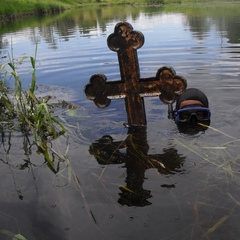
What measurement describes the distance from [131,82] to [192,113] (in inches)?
41.5

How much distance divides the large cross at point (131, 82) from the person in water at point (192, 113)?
487 millimetres

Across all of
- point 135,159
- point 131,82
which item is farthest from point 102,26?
point 135,159

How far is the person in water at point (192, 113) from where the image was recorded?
497cm

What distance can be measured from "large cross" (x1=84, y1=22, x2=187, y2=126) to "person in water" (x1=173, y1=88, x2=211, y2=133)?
487 millimetres

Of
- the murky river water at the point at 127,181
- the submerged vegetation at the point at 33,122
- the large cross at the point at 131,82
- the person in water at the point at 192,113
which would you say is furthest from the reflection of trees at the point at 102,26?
the person in water at the point at 192,113

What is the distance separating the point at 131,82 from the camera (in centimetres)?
478

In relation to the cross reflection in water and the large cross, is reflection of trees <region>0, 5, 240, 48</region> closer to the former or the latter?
the large cross

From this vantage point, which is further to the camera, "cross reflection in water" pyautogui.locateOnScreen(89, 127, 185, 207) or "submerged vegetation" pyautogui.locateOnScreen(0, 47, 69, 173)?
"submerged vegetation" pyautogui.locateOnScreen(0, 47, 69, 173)

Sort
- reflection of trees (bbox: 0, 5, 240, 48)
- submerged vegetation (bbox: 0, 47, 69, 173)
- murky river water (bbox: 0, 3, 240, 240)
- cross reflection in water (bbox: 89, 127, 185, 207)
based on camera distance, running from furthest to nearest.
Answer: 1. reflection of trees (bbox: 0, 5, 240, 48)
2. submerged vegetation (bbox: 0, 47, 69, 173)
3. cross reflection in water (bbox: 89, 127, 185, 207)
4. murky river water (bbox: 0, 3, 240, 240)

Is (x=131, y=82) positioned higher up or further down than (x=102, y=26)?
further down

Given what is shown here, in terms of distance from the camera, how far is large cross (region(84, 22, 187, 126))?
456 centimetres

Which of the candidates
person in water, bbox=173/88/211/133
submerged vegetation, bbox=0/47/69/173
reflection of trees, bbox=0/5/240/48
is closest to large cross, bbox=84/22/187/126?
person in water, bbox=173/88/211/133

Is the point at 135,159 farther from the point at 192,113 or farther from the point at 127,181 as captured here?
the point at 192,113

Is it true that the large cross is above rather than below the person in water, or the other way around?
above
